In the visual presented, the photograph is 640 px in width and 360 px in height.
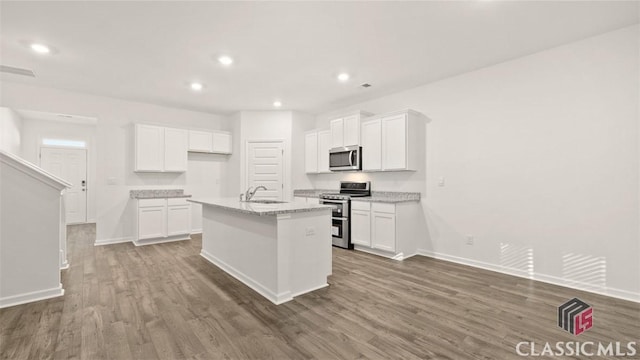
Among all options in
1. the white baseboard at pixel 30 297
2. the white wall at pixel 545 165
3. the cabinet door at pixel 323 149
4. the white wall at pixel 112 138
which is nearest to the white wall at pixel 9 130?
the white wall at pixel 112 138

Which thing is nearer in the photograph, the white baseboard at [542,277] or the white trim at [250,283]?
the white trim at [250,283]

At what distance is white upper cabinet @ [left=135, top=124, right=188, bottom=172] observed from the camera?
210 inches

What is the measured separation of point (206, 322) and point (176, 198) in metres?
3.71

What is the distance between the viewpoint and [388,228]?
4.29 metres

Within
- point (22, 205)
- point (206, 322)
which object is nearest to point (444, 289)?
point (206, 322)

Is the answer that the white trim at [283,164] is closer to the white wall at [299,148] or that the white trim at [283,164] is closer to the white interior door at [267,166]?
the white interior door at [267,166]

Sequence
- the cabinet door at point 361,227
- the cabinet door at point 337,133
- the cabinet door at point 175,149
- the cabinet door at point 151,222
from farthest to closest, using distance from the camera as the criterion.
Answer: the cabinet door at point 175,149 < the cabinet door at point 337,133 < the cabinet door at point 151,222 < the cabinet door at point 361,227

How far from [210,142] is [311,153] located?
2.20 metres

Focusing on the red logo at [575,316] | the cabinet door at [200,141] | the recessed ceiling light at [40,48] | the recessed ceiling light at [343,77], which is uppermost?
the recessed ceiling light at [343,77]

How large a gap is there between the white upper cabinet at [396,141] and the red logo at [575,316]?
2.42 meters

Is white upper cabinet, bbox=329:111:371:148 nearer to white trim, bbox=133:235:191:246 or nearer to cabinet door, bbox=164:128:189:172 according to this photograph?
cabinet door, bbox=164:128:189:172

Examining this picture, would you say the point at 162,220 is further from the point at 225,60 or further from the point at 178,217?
the point at 225,60

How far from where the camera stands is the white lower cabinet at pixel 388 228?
4.24m

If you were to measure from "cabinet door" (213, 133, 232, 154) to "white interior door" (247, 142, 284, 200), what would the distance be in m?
0.56
